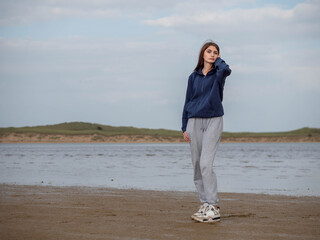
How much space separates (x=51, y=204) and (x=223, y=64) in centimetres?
337

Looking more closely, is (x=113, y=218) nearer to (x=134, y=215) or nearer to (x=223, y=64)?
(x=134, y=215)

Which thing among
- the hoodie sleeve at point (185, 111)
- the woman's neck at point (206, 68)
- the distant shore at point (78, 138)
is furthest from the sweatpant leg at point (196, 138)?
the distant shore at point (78, 138)

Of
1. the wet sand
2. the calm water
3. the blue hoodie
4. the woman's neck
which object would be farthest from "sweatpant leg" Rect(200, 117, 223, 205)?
the calm water

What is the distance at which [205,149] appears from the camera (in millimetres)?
5828

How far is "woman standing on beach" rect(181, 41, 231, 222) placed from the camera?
19.0 ft

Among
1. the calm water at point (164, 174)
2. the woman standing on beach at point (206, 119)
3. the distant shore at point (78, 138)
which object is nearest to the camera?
the woman standing on beach at point (206, 119)

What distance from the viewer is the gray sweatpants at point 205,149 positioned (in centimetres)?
581

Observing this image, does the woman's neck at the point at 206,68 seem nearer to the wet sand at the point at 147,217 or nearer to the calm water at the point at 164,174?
the wet sand at the point at 147,217

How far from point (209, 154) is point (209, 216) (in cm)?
74

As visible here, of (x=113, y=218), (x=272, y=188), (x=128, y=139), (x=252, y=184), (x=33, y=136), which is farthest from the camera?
(x=128, y=139)

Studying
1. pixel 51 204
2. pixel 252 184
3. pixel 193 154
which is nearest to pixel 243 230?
pixel 193 154

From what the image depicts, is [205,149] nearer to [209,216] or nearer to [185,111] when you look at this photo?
[185,111]

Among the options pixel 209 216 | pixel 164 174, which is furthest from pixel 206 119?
pixel 164 174

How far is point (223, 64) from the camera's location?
5.83 metres
